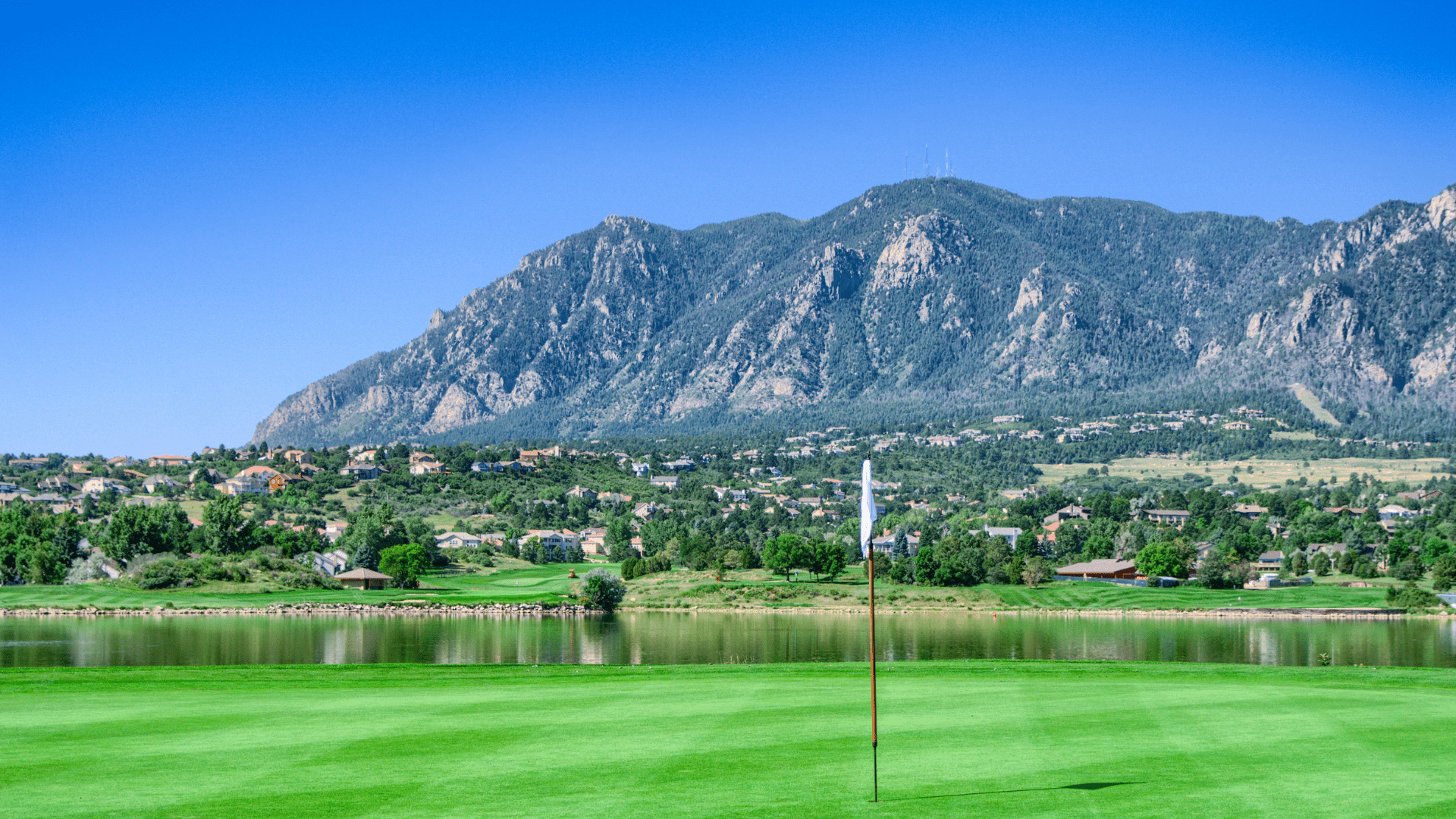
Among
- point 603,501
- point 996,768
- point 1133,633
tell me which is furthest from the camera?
point 603,501

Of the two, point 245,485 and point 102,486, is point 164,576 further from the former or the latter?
point 102,486

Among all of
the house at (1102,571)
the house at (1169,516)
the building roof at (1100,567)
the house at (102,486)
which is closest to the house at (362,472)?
the house at (102,486)

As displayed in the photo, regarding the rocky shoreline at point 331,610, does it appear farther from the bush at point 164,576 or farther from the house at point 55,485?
the house at point 55,485

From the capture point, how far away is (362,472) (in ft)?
553

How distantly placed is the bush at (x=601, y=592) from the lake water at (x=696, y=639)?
4332mm

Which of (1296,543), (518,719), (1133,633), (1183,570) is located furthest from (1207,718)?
(1296,543)

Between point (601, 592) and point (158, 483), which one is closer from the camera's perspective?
point (601, 592)

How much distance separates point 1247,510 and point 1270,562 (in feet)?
116

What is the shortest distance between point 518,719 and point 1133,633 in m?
54.8

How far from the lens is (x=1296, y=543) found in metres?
117

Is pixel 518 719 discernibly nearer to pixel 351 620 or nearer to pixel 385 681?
pixel 385 681

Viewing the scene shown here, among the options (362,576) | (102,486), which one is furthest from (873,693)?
(102,486)

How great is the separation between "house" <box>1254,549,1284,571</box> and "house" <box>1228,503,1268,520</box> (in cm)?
1946

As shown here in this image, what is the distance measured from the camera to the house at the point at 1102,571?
109 m
